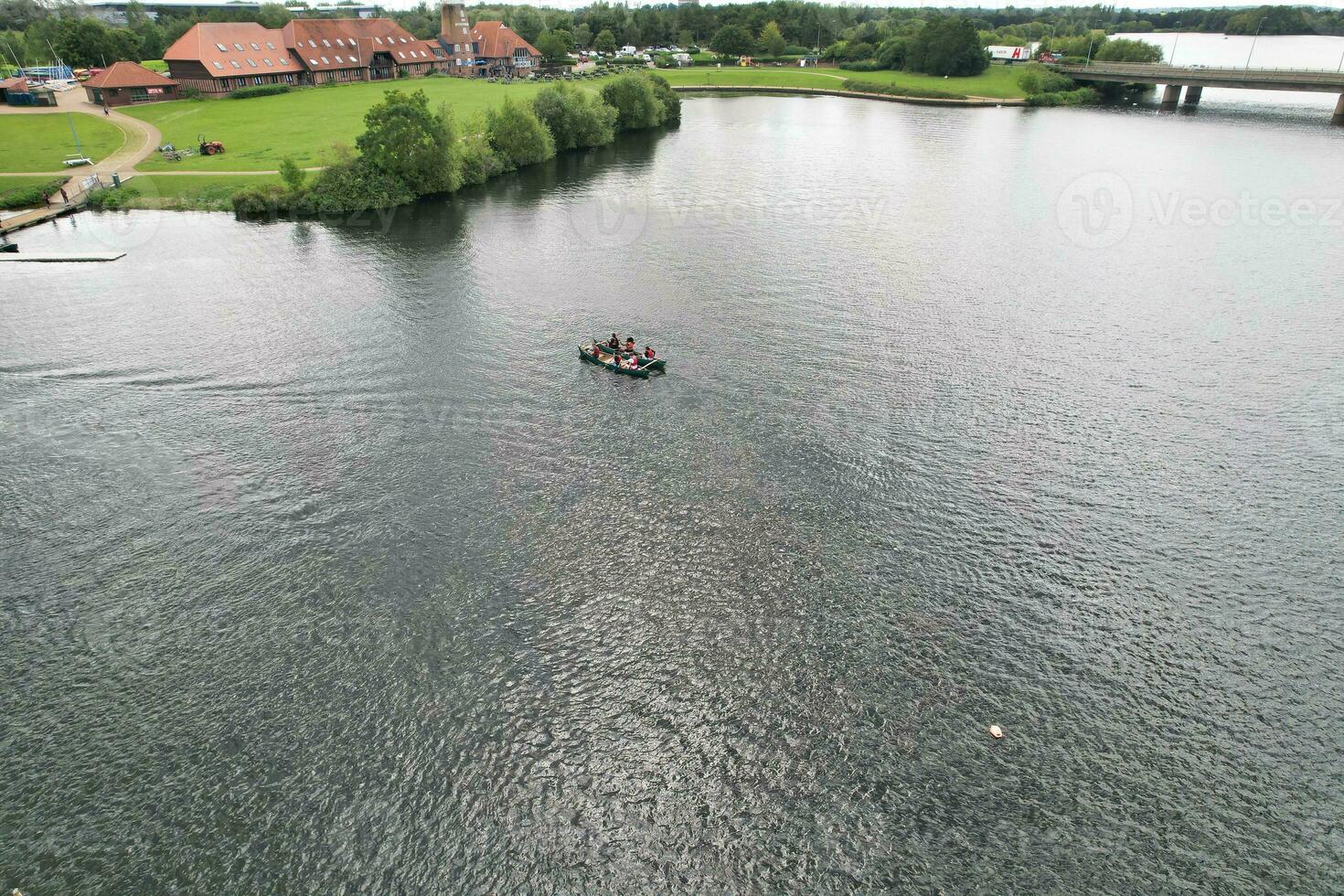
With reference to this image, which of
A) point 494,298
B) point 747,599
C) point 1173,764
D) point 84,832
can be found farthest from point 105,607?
point 1173,764

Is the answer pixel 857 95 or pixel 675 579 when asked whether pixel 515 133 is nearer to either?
pixel 675 579

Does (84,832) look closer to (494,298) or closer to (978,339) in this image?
(494,298)

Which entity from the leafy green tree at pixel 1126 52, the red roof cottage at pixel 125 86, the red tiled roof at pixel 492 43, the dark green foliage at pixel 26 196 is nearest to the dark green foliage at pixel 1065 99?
the leafy green tree at pixel 1126 52

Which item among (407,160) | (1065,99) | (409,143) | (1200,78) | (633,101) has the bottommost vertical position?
(407,160)

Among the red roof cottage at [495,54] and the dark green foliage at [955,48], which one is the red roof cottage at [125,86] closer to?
the red roof cottage at [495,54]

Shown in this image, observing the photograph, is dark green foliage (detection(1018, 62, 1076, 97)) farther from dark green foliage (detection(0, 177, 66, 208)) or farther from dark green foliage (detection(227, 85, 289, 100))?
dark green foliage (detection(0, 177, 66, 208))

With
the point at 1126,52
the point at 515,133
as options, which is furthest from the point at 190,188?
the point at 1126,52

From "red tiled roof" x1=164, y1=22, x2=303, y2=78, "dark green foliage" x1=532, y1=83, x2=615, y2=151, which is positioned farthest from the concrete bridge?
"red tiled roof" x1=164, y1=22, x2=303, y2=78

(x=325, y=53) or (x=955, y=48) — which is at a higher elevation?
(x=325, y=53)
